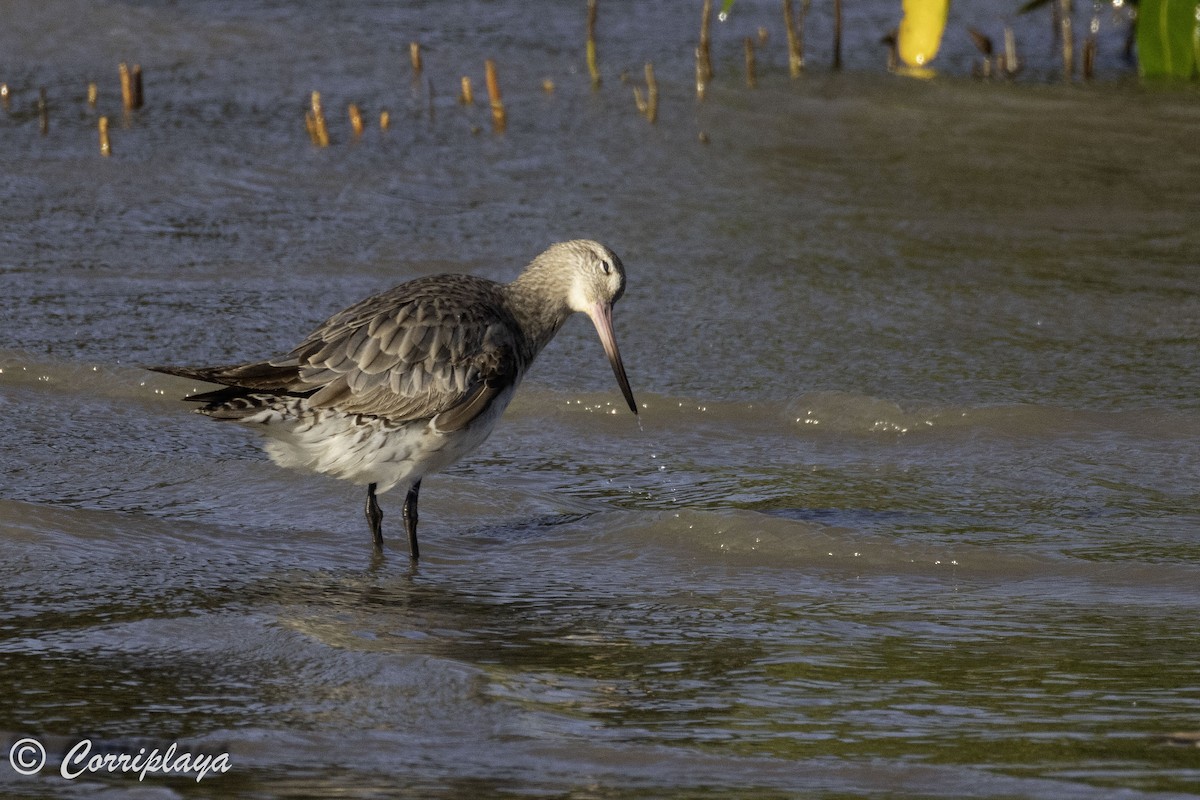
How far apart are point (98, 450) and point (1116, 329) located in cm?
489

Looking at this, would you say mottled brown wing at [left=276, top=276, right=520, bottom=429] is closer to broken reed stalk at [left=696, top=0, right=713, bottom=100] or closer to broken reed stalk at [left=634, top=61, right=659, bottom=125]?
broken reed stalk at [left=634, top=61, right=659, bottom=125]

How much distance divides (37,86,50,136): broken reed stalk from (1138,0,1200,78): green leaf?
8043mm

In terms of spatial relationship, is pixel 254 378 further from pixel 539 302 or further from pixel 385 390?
pixel 539 302

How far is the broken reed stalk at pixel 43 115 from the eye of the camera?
11.8 meters

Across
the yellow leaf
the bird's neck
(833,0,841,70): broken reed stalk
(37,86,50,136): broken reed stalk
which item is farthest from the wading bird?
(833,0,841,70): broken reed stalk

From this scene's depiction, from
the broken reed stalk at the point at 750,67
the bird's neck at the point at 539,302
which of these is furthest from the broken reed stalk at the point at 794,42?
the bird's neck at the point at 539,302

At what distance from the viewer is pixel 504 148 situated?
1163cm

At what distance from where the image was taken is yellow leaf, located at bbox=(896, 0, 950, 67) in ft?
31.3

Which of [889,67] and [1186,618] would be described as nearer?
[1186,618]

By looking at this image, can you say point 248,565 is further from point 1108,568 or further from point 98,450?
point 1108,568

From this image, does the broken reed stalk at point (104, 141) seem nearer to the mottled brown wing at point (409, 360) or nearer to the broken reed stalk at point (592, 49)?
the broken reed stalk at point (592, 49)

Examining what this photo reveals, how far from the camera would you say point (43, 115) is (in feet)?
38.8

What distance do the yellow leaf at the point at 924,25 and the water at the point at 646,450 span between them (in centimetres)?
107

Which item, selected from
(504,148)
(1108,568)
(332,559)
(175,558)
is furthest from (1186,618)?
(504,148)
